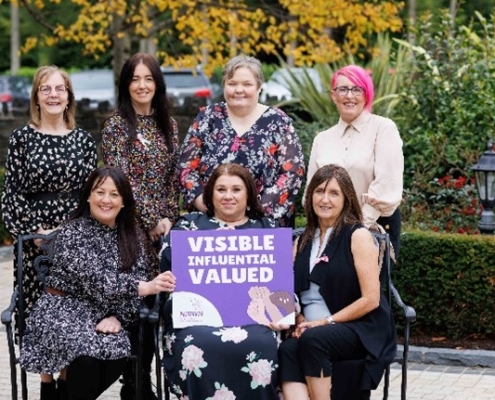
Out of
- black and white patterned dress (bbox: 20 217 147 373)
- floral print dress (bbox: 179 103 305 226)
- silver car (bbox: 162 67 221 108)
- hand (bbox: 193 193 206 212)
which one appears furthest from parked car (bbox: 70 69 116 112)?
black and white patterned dress (bbox: 20 217 147 373)

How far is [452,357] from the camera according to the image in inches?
309

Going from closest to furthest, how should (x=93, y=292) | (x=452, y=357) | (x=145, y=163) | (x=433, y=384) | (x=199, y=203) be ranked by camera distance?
(x=93, y=292)
(x=199, y=203)
(x=145, y=163)
(x=433, y=384)
(x=452, y=357)

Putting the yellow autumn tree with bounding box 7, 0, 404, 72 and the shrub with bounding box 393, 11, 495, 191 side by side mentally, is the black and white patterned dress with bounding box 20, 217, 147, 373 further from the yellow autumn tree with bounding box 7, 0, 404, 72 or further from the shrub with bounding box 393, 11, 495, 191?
the yellow autumn tree with bounding box 7, 0, 404, 72

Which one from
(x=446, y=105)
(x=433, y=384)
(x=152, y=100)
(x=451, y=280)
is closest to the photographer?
(x=152, y=100)

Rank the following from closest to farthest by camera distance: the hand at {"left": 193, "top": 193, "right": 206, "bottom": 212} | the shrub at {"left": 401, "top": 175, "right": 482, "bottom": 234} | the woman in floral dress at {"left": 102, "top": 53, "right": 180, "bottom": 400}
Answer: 1. the hand at {"left": 193, "top": 193, "right": 206, "bottom": 212}
2. the woman in floral dress at {"left": 102, "top": 53, "right": 180, "bottom": 400}
3. the shrub at {"left": 401, "top": 175, "right": 482, "bottom": 234}

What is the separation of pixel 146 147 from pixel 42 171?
594 millimetres

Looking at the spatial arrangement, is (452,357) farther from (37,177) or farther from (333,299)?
(37,177)

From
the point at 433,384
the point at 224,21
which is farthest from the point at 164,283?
the point at 224,21

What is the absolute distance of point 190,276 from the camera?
5727 millimetres

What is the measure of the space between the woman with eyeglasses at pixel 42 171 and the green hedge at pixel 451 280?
267 cm

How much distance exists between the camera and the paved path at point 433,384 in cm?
706

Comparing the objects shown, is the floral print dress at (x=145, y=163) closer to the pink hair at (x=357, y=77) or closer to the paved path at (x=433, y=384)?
the pink hair at (x=357, y=77)

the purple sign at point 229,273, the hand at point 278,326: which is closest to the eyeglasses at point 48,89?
the purple sign at point 229,273

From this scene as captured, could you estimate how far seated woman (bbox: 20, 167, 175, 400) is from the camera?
228 inches
